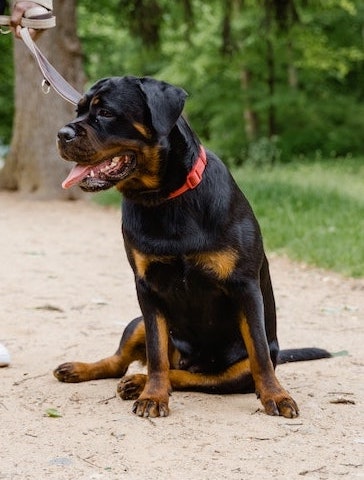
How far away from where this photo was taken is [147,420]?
4027mm

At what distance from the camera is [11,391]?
15.1ft

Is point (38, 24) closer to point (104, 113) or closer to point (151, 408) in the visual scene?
point (104, 113)

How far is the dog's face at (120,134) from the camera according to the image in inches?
155

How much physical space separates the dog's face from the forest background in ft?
31.3

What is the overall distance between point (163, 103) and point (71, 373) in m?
1.59

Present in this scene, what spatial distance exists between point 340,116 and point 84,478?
21.7 meters

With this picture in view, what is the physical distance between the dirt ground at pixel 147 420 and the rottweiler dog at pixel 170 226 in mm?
182

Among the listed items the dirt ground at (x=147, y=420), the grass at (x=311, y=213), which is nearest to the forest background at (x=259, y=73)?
the grass at (x=311, y=213)

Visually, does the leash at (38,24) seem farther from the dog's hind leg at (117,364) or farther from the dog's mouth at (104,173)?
the dog's hind leg at (117,364)

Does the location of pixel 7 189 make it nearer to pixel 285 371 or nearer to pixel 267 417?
pixel 285 371

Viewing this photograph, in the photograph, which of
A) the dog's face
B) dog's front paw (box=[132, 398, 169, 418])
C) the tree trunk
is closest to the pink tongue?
the dog's face

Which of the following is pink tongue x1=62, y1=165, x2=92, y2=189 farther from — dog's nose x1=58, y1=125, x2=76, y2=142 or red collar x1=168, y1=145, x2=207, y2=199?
red collar x1=168, y1=145, x2=207, y2=199

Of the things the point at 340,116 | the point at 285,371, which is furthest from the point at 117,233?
the point at 340,116

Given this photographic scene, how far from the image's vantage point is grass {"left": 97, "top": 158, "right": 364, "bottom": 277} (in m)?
9.20
